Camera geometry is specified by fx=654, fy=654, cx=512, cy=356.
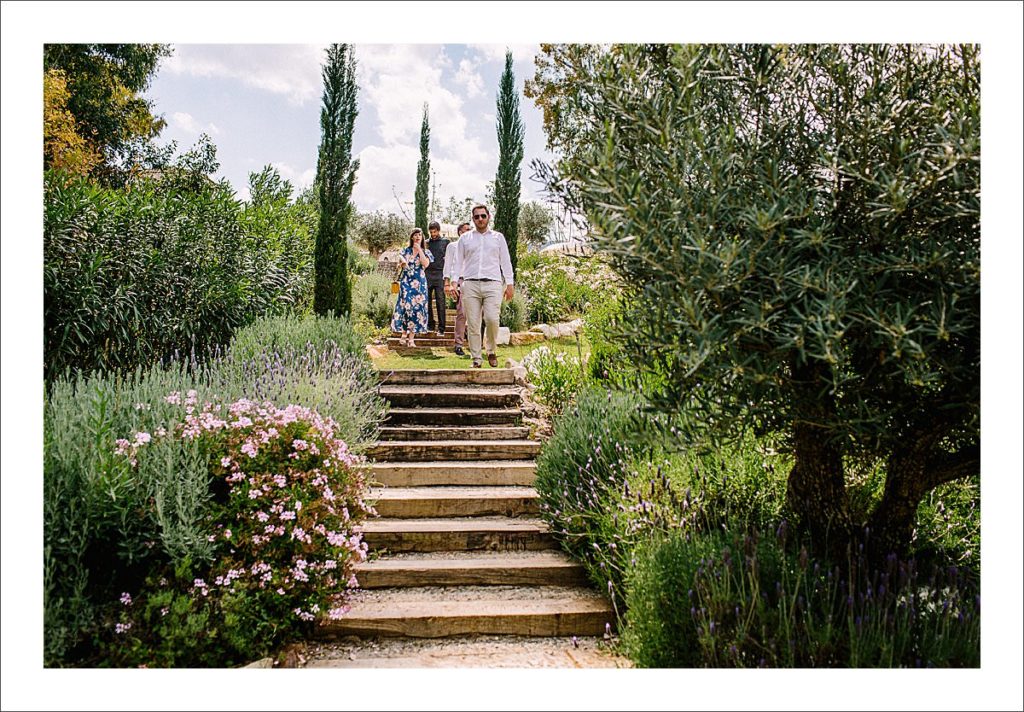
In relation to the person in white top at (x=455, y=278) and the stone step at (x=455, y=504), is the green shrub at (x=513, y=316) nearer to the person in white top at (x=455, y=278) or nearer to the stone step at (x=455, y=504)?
the person in white top at (x=455, y=278)

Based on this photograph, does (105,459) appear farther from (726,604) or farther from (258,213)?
(258,213)

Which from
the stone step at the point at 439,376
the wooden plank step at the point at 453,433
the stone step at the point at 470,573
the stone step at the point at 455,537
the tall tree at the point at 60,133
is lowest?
the stone step at the point at 470,573

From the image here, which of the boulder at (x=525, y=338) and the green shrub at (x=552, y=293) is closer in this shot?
the boulder at (x=525, y=338)

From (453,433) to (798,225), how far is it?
4.16 meters

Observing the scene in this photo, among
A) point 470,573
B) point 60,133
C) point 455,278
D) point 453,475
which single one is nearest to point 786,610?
point 470,573

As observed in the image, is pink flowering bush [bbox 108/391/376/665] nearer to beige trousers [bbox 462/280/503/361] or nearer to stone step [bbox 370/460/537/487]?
stone step [bbox 370/460/537/487]

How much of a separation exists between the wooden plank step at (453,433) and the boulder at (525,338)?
5.82 metres

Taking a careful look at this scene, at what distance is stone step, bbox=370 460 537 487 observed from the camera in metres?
5.47

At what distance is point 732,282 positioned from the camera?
2.47 metres

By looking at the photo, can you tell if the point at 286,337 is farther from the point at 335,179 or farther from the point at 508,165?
the point at 508,165

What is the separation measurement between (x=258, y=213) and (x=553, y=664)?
22.3ft

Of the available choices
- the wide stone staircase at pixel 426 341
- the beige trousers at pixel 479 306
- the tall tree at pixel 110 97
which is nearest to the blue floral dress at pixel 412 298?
the wide stone staircase at pixel 426 341

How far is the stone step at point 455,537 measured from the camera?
461 cm

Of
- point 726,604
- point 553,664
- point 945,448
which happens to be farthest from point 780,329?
point 553,664
